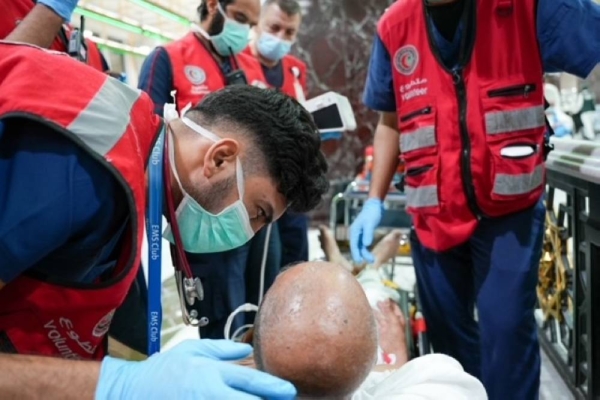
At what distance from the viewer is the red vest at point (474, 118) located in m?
1.48

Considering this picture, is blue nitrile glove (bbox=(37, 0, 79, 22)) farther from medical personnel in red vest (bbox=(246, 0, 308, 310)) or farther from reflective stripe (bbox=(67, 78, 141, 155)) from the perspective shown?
medical personnel in red vest (bbox=(246, 0, 308, 310))

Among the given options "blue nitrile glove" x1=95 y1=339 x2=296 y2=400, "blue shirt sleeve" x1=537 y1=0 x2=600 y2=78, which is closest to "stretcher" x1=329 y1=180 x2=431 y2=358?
"blue shirt sleeve" x1=537 y1=0 x2=600 y2=78

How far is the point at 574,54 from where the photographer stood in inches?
55.1

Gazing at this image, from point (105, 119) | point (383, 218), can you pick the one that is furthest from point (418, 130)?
point (383, 218)

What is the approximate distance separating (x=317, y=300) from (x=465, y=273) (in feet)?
3.15

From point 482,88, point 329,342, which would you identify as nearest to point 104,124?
point 329,342

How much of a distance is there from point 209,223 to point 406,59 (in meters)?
0.84

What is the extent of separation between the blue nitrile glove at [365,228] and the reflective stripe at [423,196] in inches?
9.1

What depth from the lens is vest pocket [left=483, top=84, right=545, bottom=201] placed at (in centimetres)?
148

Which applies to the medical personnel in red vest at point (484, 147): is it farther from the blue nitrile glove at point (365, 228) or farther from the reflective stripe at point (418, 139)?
the blue nitrile glove at point (365, 228)

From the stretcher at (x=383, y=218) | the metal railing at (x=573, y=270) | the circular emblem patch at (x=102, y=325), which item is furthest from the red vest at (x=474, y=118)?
the stretcher at (x=383, y=218)

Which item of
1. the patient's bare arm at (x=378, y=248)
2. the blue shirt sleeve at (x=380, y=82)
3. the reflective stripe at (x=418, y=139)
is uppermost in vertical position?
the blue shirt sleeve at (x=380, y=82)

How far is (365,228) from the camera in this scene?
1936 millimetres

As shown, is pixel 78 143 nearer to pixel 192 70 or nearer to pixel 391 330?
pixel 391 330
